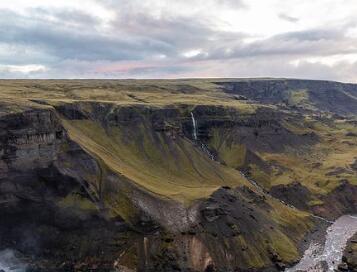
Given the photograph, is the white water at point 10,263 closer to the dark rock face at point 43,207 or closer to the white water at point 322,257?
the dark rock face at point 43,207

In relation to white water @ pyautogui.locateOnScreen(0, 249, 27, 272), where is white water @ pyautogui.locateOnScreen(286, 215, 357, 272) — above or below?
below

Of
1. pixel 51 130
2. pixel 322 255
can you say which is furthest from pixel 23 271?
pixel 322 255

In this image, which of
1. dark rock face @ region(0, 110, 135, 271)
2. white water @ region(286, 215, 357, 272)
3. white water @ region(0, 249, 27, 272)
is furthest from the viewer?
white water @ region(286, 215, 357, 272)

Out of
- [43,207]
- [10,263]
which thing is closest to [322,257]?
[43,207]

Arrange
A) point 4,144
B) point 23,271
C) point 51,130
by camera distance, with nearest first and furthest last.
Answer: point 23,271 → point 4,144 → point 51,130

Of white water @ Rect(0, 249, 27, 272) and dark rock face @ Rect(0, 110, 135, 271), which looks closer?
white water @ Rect(0, 249, 27, 272)

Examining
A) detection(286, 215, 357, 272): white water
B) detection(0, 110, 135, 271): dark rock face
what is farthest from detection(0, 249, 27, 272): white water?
detection(286, 215, 357, 272): white water

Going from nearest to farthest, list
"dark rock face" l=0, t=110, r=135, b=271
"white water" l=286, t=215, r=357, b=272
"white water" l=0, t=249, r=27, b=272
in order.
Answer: "white water" l=0, t=249, r=27, b=272 < "dark rock face" l=0, t=110, r=135, b=271 < "white water" l=286, t=215, r=357, b=272

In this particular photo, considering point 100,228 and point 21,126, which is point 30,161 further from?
point 100,228

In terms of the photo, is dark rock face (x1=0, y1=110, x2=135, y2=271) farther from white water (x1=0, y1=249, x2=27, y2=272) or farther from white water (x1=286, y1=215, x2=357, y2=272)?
white water (x1=286, y1=215, x2=357, y2=272)

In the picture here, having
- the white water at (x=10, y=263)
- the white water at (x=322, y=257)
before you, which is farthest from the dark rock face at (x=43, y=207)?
the white water at (x=322, y=257)

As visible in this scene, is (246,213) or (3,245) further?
(246,213)
